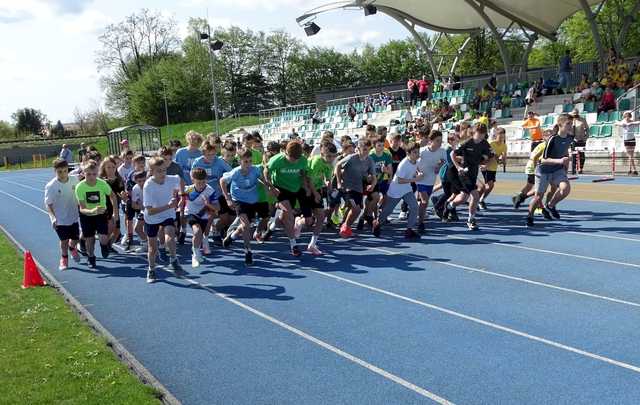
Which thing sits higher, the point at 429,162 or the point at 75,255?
the point at 429,162

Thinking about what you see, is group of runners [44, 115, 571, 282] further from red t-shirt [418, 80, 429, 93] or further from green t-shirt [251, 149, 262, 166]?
red t-shirt [418, 80, 429, 93]

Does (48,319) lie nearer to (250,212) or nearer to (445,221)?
(250,212)

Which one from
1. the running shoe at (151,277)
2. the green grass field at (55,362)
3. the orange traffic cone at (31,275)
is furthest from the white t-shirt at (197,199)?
the green grass field at (55,362)

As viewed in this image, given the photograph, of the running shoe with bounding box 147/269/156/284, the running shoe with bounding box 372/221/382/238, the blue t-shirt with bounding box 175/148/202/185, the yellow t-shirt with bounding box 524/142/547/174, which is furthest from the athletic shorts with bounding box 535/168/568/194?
the running shoe with bounding box 147/269/156/284

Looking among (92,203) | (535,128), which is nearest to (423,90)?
(535,128)

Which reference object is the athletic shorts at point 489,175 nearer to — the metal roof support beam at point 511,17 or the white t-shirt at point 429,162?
the white t-shirt at point 429,162

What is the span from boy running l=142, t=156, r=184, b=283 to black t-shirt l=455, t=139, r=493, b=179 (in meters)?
5.26

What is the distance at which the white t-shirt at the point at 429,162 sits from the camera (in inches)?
455

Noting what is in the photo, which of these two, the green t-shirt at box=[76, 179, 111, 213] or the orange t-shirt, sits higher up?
the orange t-shirt

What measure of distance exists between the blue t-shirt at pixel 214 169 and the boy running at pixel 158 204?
74.1 inches

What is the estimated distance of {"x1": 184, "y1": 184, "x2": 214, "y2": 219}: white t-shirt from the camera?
10047 mm

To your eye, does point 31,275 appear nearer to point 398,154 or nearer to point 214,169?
point 214,169

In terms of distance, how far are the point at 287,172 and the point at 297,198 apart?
1.66ft

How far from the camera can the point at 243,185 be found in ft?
32.1
